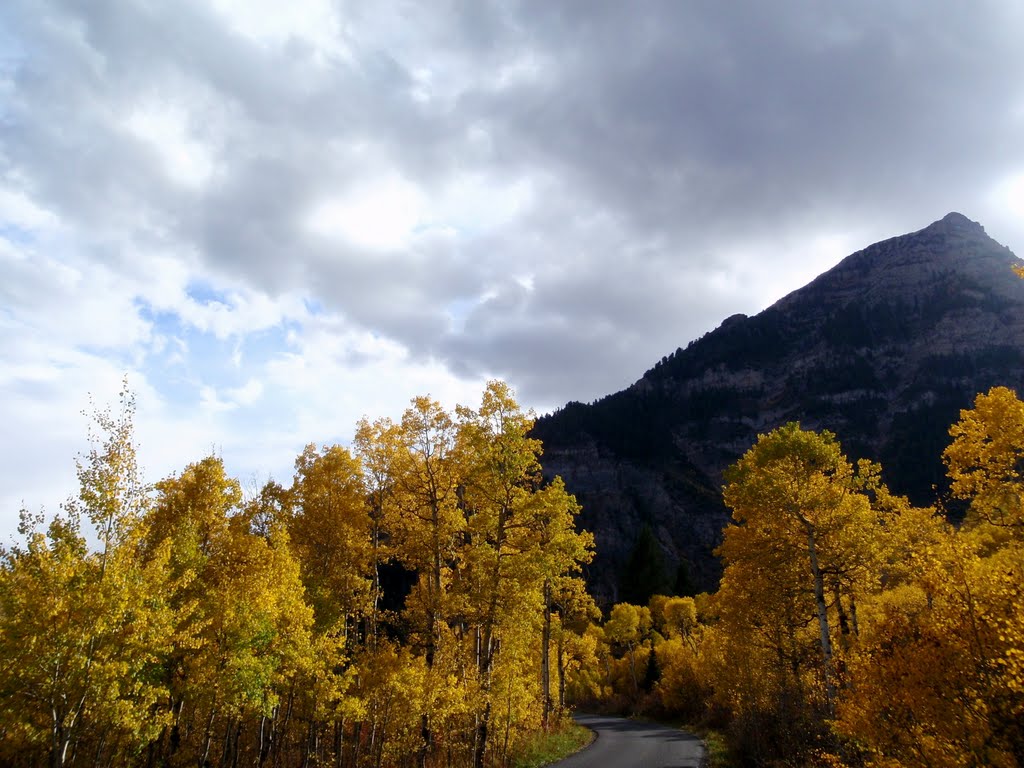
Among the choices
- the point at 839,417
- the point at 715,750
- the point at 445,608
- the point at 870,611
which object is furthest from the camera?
the point at 839,417

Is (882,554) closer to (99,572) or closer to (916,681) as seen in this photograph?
(916,681)

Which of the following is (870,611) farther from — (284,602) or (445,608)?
(284,602)

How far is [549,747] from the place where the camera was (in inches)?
901

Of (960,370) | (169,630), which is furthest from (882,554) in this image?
(960,370)

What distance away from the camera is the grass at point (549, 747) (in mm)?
20250

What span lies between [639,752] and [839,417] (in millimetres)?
179100

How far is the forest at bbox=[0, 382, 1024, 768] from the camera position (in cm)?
812

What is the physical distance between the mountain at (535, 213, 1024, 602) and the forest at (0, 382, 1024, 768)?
113 m

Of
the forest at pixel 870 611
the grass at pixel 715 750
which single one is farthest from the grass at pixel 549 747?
the forest at pixel 870 611

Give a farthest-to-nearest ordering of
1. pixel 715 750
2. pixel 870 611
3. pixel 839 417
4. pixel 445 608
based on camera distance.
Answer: pixel 839 417, pixel 715 750, pixel 870 611, pixel 445 608

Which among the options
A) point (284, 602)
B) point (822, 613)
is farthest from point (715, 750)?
point (284, 602)

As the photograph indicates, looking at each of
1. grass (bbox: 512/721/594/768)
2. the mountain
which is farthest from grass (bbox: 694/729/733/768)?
the mountain

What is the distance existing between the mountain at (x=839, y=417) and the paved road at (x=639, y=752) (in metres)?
99.5

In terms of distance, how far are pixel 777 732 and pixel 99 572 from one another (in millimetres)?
19112
